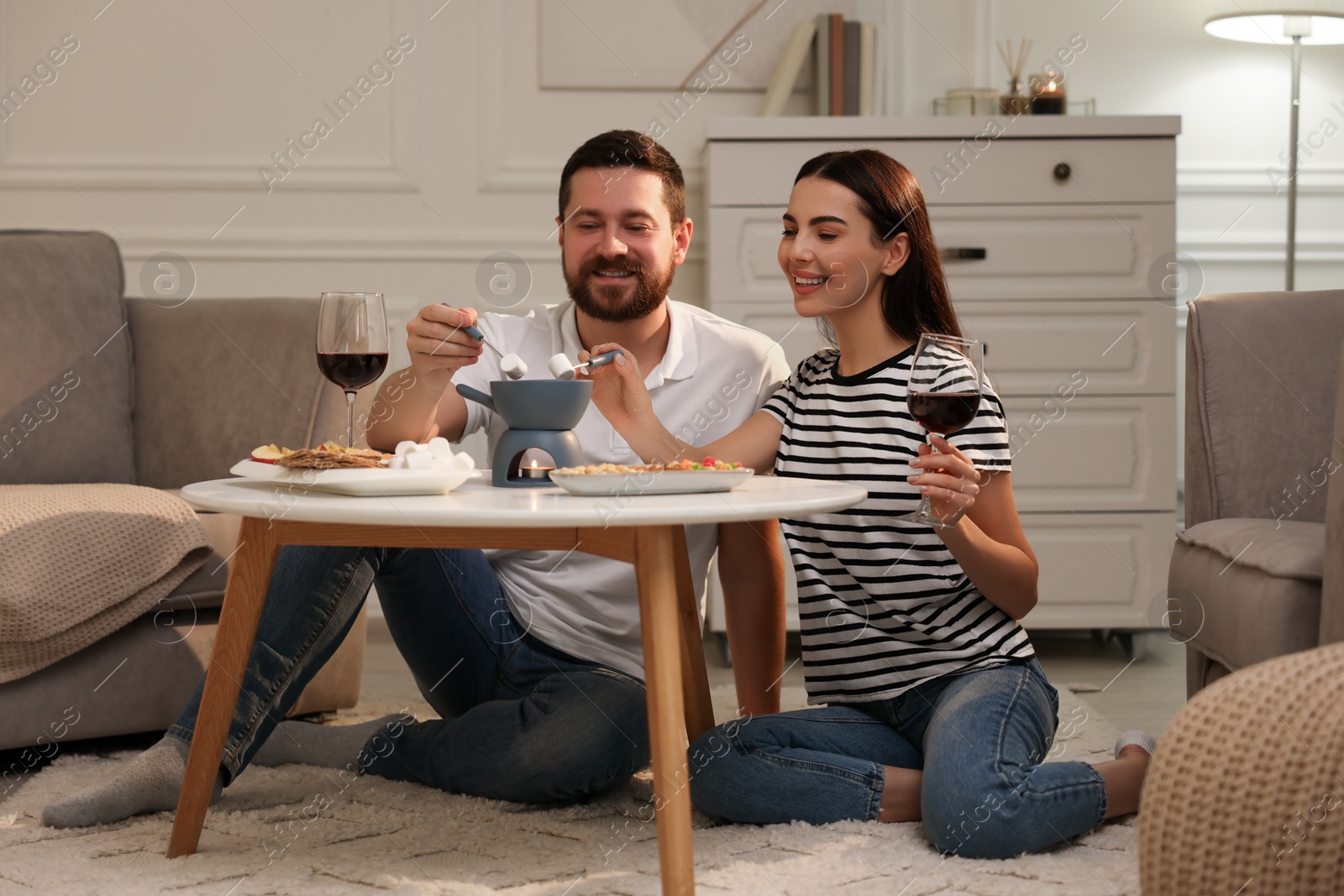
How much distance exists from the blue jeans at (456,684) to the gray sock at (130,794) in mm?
33

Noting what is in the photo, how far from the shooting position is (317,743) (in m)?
1.72

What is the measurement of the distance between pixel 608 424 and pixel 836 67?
1579 mm

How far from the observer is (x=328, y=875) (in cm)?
129

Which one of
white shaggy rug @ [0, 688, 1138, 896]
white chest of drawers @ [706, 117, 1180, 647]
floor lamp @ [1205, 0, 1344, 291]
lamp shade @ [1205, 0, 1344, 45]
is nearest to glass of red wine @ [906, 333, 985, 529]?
white shaggy rug @ [0, 688, 1138, 896]

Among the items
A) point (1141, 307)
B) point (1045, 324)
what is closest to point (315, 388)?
point (1045, 324)

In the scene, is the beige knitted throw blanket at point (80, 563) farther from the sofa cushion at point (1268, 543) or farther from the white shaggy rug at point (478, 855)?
the sofa cushion at point (1268, 543)

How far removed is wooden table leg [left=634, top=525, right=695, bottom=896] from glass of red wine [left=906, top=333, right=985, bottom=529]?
0.94 feet

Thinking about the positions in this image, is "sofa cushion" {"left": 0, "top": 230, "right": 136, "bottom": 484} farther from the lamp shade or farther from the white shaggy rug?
the lamp shade

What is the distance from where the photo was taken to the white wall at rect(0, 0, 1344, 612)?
303cm

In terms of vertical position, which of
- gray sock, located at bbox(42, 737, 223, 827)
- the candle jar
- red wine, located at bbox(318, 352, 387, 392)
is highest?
the candle jar

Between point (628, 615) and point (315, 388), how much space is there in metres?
0.85

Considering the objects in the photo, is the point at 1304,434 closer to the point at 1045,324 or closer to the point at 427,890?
the point at 1045,324

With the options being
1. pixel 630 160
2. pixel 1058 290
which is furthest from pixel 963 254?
pixel 630 160

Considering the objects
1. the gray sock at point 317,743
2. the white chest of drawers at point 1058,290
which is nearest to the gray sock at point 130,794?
the gray sock at point 317,743
